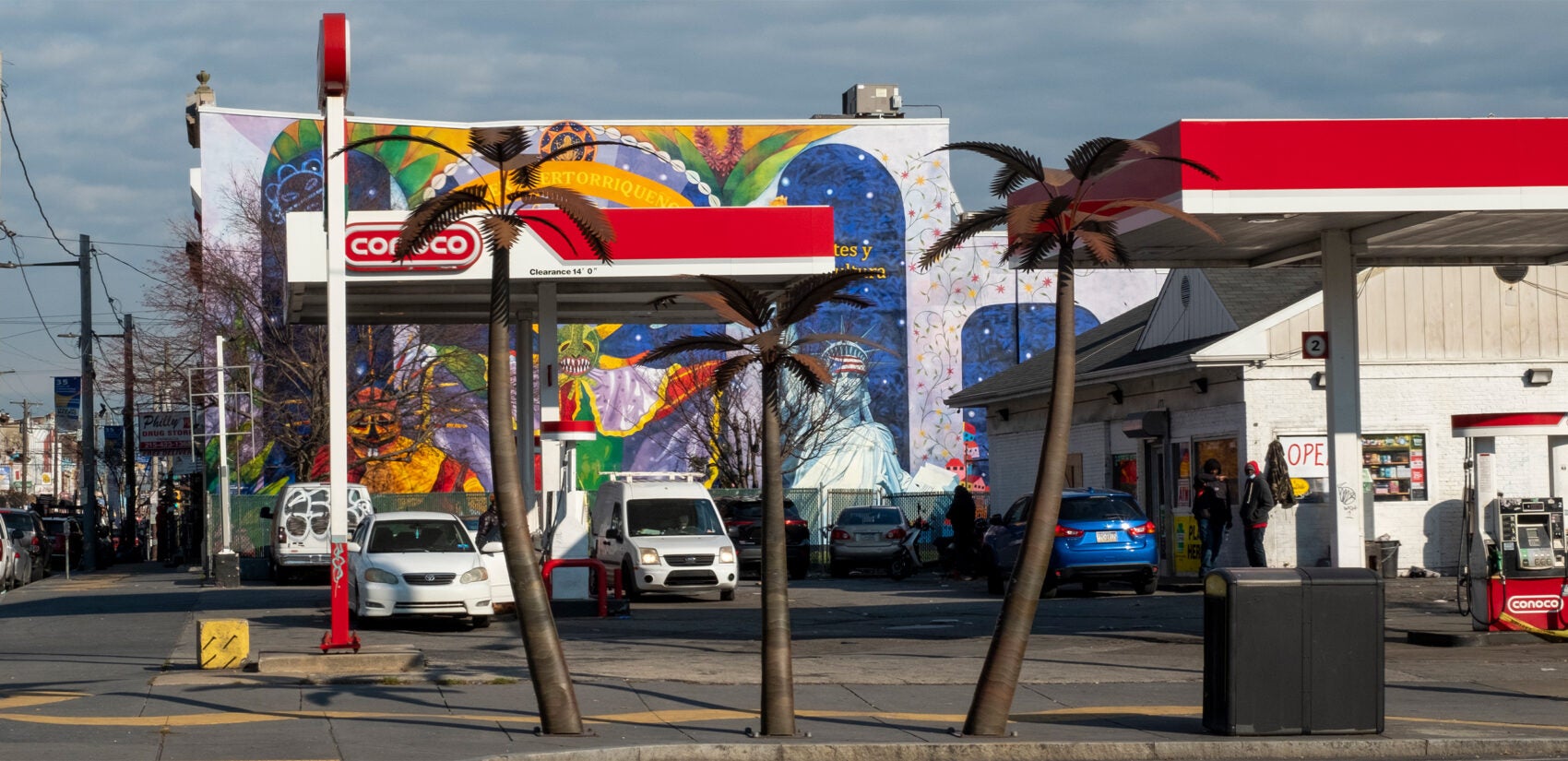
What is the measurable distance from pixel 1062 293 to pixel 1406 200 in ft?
21.4

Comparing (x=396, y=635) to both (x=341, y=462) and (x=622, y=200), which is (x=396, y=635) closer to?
(x=341, y=462)

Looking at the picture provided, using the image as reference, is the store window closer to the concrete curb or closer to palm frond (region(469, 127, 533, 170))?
the concrete curb

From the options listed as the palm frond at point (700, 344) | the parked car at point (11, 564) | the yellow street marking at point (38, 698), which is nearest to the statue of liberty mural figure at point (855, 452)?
the parked car at point (11, 564)

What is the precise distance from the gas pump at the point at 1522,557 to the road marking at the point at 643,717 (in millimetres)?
5101

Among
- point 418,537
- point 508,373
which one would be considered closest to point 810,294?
point 508,373

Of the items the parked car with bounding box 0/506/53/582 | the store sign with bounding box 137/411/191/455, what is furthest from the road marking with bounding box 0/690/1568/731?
the store sign with bounding box 137/411/191/455

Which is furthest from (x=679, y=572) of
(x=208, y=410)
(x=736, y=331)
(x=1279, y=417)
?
(x=208, y=410)

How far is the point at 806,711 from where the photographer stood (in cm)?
1302

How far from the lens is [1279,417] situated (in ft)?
88.1

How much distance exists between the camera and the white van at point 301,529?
3225 centimetres

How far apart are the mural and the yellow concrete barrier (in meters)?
30.4

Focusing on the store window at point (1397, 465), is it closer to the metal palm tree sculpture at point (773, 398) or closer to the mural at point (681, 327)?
the metal palm tree sculpture at point (773, 398)

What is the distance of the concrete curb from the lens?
1098 centimetres

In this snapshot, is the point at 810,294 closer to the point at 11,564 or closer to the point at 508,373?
the point at 508,373
